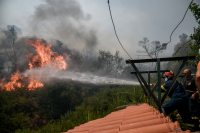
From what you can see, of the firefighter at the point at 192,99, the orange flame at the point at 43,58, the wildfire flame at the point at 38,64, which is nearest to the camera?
the firefighter at the point at 192,99

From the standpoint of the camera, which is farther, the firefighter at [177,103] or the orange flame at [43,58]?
the orange flame at [43,58]

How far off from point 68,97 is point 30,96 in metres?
5.36

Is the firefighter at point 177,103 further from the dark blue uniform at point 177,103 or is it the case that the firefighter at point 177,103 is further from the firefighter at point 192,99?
the firefighter at point 192,99

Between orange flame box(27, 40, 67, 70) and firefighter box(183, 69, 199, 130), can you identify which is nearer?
firefighter box(183, 69, 199, 130)

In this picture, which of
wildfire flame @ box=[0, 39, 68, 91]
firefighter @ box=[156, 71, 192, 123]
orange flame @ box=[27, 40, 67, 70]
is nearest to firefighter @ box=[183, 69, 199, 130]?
firefighter @ box=[156, 71, 192, 123]

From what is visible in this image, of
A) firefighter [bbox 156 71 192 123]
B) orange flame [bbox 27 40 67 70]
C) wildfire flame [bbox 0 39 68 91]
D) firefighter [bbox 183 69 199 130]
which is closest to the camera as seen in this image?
firefighter [bbox 156 71 192 123]

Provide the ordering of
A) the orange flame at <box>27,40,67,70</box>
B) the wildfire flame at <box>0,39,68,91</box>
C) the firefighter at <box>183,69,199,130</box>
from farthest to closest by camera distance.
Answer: the orange flame at <box>27,40,67,70</box> → the wildfire flame at <box>0,39,68,91</box> → the firefighter at <box>183,69,199,130</box>

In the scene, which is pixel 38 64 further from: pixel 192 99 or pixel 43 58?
pixel 192 99

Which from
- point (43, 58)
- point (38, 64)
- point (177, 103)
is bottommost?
point (177, 103)

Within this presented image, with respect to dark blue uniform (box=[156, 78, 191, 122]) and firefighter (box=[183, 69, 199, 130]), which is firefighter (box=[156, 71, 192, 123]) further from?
firefighter (box=[183, 69, 199, 130])

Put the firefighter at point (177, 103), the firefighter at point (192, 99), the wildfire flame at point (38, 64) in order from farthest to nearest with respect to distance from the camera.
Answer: the wildfire flame at point (38, 64) < the firefighter at point (192, 99) < the firefighter at point (177, 103)

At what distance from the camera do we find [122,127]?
143 cm

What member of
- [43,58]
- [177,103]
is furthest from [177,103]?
[43,58]

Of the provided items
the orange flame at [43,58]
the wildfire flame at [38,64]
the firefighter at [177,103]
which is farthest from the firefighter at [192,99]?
the orange flame at [43,58]
